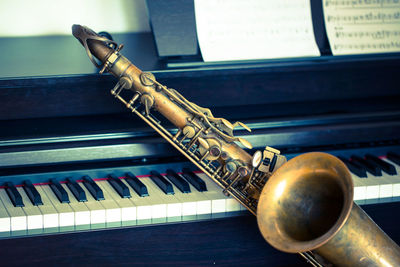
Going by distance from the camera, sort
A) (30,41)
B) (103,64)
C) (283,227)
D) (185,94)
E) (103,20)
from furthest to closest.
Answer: (103,20) → (30,41) → (185,94) → (103,64) → (283,227)

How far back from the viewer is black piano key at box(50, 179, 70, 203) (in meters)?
1.74

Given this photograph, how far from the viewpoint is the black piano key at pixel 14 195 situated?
66.9 inches

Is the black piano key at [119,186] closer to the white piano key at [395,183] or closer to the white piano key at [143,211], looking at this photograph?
the white piano key at [143,211]

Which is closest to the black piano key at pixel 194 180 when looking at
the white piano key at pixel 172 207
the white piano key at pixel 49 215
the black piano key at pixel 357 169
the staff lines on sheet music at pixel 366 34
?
the white piano key at pixel 172 207

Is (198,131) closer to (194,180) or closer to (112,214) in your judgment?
(194,180)

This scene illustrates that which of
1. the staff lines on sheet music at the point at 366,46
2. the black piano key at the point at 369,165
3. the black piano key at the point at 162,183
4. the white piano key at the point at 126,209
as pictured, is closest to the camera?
the white piano key at the point at 126,209

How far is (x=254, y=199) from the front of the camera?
6.01 ft

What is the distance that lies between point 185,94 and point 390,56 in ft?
2.79

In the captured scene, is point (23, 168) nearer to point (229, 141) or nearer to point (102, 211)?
point (102, 211)

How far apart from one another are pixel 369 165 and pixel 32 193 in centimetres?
126

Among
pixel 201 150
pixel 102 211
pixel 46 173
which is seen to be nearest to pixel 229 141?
pixel 201 150

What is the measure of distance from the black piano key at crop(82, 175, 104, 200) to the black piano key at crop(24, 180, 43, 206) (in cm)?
17

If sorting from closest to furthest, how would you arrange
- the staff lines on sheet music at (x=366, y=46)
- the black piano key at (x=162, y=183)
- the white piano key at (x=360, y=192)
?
the black piano key at (x=162, y=183), the white piano key at (x=360, y=192), the staff lines on sheet music at (x=366, y=46)

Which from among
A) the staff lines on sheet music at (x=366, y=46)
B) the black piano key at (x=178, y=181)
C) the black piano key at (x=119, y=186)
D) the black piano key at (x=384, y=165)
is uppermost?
the staff lines on sheet music at (x=366, y=46)
